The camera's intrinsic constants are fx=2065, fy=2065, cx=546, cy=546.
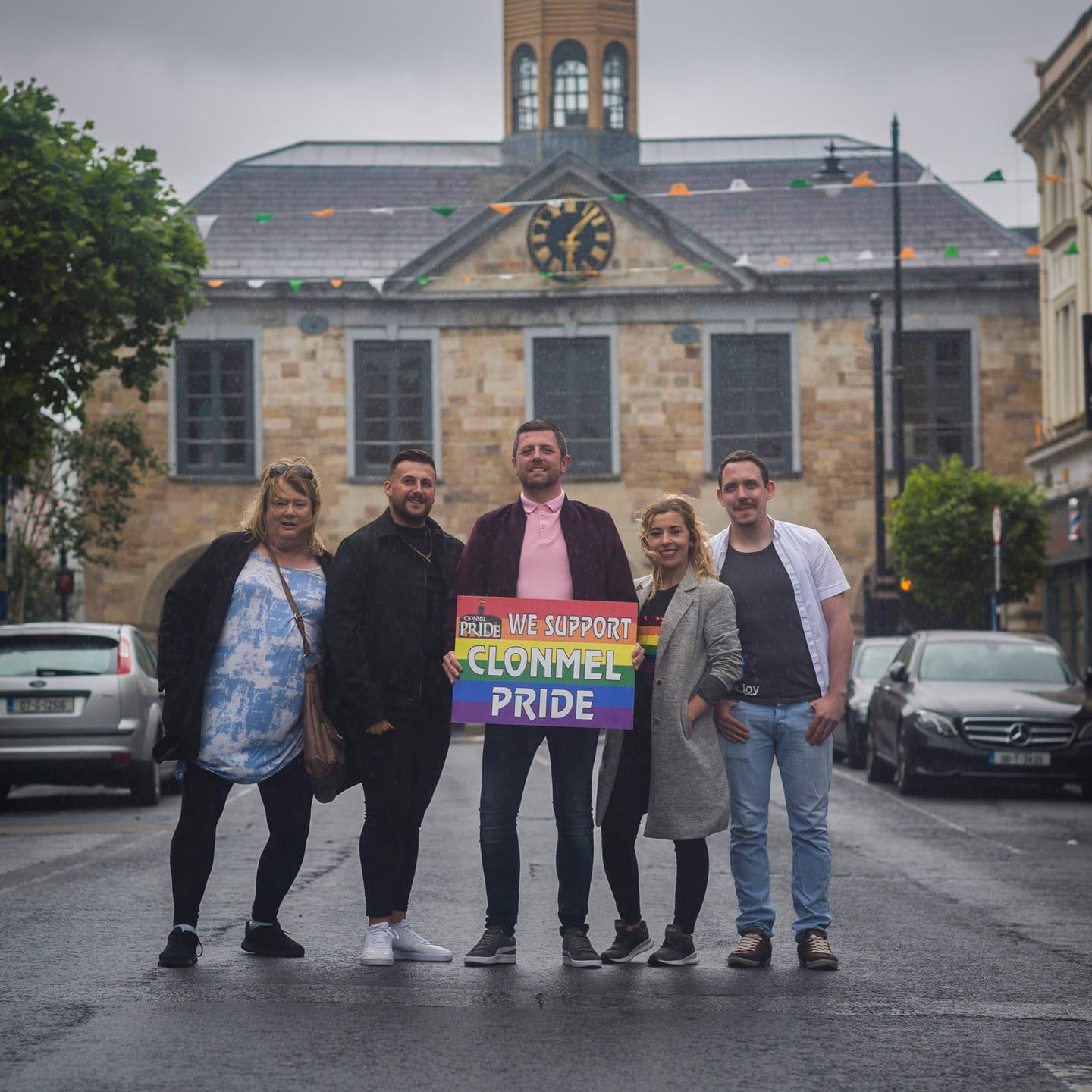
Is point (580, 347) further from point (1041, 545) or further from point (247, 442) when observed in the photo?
point (1041, 545)

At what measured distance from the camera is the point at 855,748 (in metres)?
23.3

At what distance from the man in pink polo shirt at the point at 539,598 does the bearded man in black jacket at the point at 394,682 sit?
146 millimetres

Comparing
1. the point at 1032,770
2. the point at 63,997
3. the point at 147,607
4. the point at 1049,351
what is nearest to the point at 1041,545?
the point at 1049,351

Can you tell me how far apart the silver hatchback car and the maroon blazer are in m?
10.0

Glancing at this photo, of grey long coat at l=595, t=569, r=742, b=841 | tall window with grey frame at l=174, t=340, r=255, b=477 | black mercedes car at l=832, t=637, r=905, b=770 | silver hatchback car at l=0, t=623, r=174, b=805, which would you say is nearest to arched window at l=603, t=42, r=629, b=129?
tall window with grey frame at l=174, t=340, r=255, b=477

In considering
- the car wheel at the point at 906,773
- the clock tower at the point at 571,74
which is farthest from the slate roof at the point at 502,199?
the car wheel at the point at 906,773

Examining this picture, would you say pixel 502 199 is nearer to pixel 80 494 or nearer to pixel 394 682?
pixel 80 494

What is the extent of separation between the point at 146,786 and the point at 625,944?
10533mm

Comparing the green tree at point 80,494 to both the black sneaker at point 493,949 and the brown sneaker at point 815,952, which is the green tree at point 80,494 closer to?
the black sneaker at point 493,949

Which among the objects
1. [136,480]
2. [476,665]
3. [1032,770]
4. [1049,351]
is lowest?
[1032,770]

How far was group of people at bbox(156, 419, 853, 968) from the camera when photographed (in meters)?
7.46

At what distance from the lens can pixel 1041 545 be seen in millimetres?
32781

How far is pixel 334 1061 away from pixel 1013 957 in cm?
340

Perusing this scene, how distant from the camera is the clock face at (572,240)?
43344 millimetres
